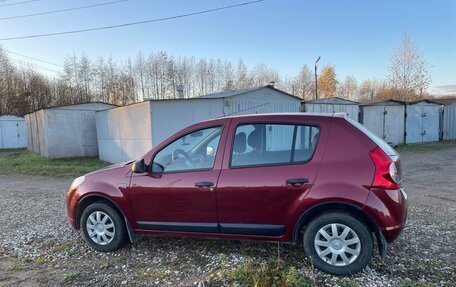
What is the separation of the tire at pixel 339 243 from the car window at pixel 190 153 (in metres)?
1.38

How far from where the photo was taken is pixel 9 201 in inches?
301

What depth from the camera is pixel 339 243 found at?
3.17 meters

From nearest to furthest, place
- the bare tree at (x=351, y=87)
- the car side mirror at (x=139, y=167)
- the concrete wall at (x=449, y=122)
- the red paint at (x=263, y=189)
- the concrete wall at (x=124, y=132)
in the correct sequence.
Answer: the red paint at (x=263, y=189) < the car side mirror at (x=139, y=167) < the concrete wall at (x=124, y=132) < the concrete wall at (x=449, y=122) < the bare tree at (x=351, y=87)

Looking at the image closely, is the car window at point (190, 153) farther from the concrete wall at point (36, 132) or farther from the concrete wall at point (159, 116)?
the concrete wall at point (36, 132)

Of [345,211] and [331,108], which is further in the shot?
[331,108]

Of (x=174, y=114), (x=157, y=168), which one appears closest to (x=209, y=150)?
(x=157, y=168)

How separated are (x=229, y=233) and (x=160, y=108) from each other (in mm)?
8404

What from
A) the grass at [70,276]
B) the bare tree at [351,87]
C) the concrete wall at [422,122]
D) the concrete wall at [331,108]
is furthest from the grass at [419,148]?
the bare tree at [351,87]

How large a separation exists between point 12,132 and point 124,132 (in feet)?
70.6

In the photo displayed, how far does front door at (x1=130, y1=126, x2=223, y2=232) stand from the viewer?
355cm

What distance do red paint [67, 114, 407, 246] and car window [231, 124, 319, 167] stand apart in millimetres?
68

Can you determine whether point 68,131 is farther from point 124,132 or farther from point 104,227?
point 104,227

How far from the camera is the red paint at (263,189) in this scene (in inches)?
120

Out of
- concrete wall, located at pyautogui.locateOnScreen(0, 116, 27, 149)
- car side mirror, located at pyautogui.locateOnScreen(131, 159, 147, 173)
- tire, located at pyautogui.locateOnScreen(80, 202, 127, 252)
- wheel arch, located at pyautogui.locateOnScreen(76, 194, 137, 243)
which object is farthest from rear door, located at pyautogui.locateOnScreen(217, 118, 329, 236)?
concrete wall, located at pyautogui.locateOnScreen(0, 116, 27, 149)
